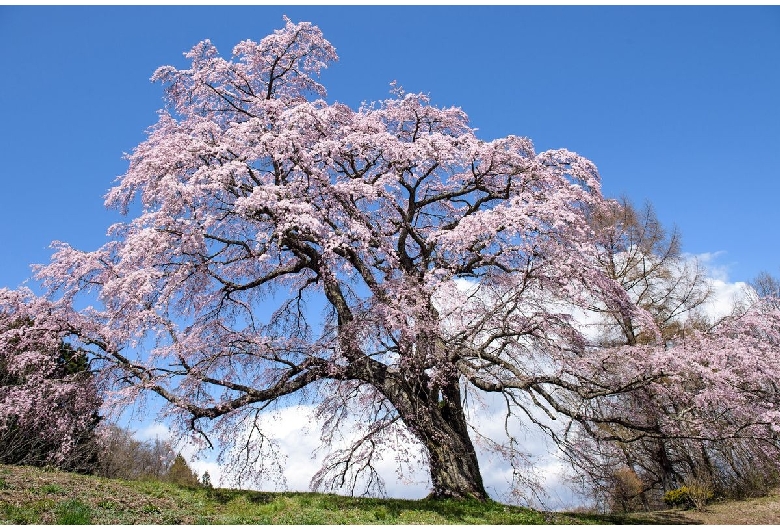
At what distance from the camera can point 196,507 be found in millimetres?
12742

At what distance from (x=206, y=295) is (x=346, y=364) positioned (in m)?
4.23

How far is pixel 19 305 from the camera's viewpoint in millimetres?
15430

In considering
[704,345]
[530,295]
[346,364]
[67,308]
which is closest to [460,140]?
[530,295]

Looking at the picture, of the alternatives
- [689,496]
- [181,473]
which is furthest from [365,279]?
[181,473]

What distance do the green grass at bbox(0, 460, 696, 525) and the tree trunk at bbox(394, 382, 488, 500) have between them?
518mm

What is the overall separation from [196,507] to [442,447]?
5502mm

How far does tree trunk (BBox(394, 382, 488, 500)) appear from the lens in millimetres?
14266

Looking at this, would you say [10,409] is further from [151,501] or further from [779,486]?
[779,486]

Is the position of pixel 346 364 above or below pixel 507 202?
below

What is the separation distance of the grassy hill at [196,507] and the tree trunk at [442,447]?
644 mm

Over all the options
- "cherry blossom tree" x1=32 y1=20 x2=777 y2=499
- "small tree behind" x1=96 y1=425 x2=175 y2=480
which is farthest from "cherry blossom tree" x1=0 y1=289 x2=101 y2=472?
"small tree behind" x1=96 y1=425 x2=175 y2=480

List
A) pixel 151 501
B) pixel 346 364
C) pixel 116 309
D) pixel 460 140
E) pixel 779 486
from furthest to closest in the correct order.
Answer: pixel 779 486 → pixel 460 140 → pixel 346 364 → pixel 116 309 → pixel 151 501

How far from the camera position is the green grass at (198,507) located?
419 inches

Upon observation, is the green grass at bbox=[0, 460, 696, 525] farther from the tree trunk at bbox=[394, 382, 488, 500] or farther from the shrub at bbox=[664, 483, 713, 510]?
the shrub at bbox=[664, 483, 713, 510]
